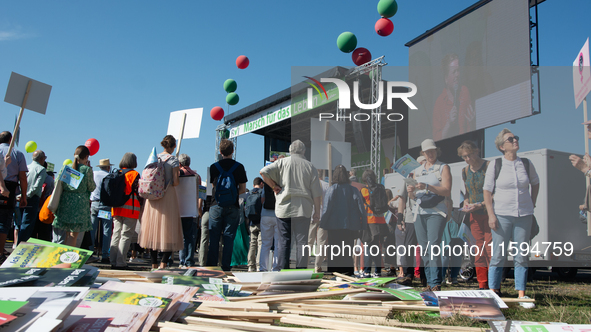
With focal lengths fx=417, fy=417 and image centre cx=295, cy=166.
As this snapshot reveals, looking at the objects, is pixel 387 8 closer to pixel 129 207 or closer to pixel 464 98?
pixel 464 98

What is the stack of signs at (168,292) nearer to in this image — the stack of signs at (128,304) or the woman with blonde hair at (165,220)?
the stack of signs at (128,304)

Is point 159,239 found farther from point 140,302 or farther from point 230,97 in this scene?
point 230,97

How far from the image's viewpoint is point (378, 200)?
5.00 meters

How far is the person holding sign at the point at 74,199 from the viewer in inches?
187

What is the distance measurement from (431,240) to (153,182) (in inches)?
117

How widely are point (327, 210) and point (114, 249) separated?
278cm

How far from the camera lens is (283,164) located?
4.80m

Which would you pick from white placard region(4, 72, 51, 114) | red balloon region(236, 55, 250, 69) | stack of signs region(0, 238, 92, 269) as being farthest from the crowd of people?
red balloon region(236, 55, 250, 69)

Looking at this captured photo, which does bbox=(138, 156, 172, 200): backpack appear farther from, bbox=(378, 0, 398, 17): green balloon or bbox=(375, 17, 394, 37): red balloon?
bbox=(378, 0, 398, 17): green balloon

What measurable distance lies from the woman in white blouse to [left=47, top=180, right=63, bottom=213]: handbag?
4.50m

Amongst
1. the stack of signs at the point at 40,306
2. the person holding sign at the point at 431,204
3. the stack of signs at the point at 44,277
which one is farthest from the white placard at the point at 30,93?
the person holding sign at the point at 431,204

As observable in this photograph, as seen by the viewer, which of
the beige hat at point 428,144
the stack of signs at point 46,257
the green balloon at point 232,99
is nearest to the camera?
the stack of signs at point 46,257

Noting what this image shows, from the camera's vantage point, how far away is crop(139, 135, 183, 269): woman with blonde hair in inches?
180

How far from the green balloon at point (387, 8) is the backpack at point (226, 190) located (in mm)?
4595
